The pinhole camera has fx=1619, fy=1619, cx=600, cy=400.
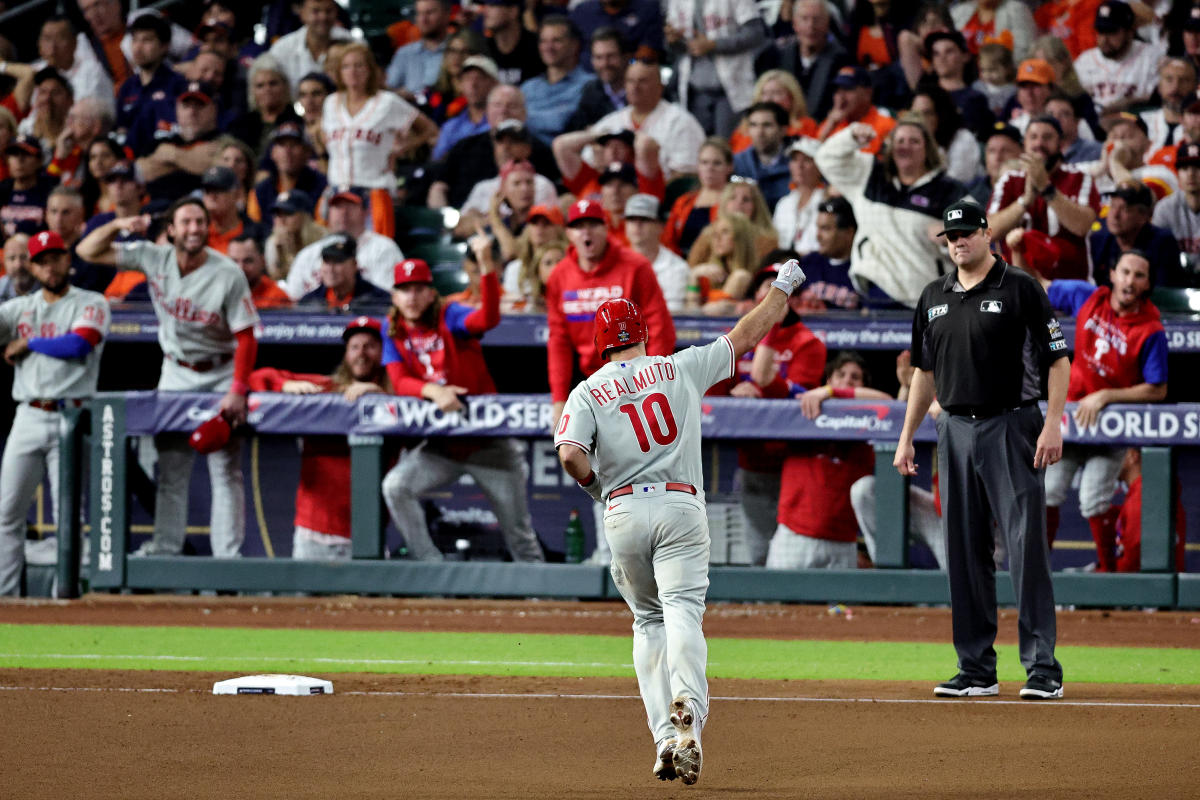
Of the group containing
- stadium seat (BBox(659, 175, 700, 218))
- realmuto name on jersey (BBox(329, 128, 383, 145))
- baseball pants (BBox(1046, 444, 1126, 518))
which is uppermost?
realmuto name on jersey (BBox(329, 128, 383, 145))

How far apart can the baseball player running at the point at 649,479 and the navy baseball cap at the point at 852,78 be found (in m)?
7.60

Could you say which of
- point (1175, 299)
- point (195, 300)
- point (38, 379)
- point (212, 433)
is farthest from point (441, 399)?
point (1175, 299)

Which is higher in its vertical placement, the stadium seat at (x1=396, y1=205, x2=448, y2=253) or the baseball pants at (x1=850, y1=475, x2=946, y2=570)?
the stadium seat at (x1=396, y1=205, x2=448, y2=253)

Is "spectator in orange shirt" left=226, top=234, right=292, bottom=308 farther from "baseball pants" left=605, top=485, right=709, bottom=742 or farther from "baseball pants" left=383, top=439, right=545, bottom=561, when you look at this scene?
"baseball pants" left=605, top=485, right=709, bottom=742

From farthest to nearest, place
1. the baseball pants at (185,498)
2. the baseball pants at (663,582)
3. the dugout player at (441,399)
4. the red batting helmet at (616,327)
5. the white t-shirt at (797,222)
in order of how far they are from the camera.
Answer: the white t-shirt at (797,222)
the baseball pants at (185,498)
the dugout player at (441,399)
the red batting helmet at (616,327)
the baseball pants at (663,582)

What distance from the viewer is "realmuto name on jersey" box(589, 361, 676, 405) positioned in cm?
506

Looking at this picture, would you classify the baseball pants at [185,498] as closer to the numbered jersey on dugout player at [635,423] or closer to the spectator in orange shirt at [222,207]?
the spectator in orange shirt at [222,207]

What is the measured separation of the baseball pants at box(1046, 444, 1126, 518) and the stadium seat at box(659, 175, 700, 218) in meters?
4.49

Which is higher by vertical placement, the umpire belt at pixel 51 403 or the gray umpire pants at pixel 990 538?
the umpire belt at pixel 51 403

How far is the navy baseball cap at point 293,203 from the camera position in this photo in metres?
12.5

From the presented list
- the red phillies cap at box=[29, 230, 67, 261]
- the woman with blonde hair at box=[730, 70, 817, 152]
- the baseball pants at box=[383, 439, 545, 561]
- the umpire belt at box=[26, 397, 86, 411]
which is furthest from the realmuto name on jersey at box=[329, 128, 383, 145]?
the baseball pants at box=[383, 439, 545, 561]

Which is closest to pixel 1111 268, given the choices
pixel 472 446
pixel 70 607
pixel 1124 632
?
pixel 1124 632

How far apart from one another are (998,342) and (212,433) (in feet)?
17.4

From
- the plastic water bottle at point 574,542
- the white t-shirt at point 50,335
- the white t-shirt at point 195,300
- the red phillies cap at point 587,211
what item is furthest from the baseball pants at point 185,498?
the red phillies cap at point 587,211
